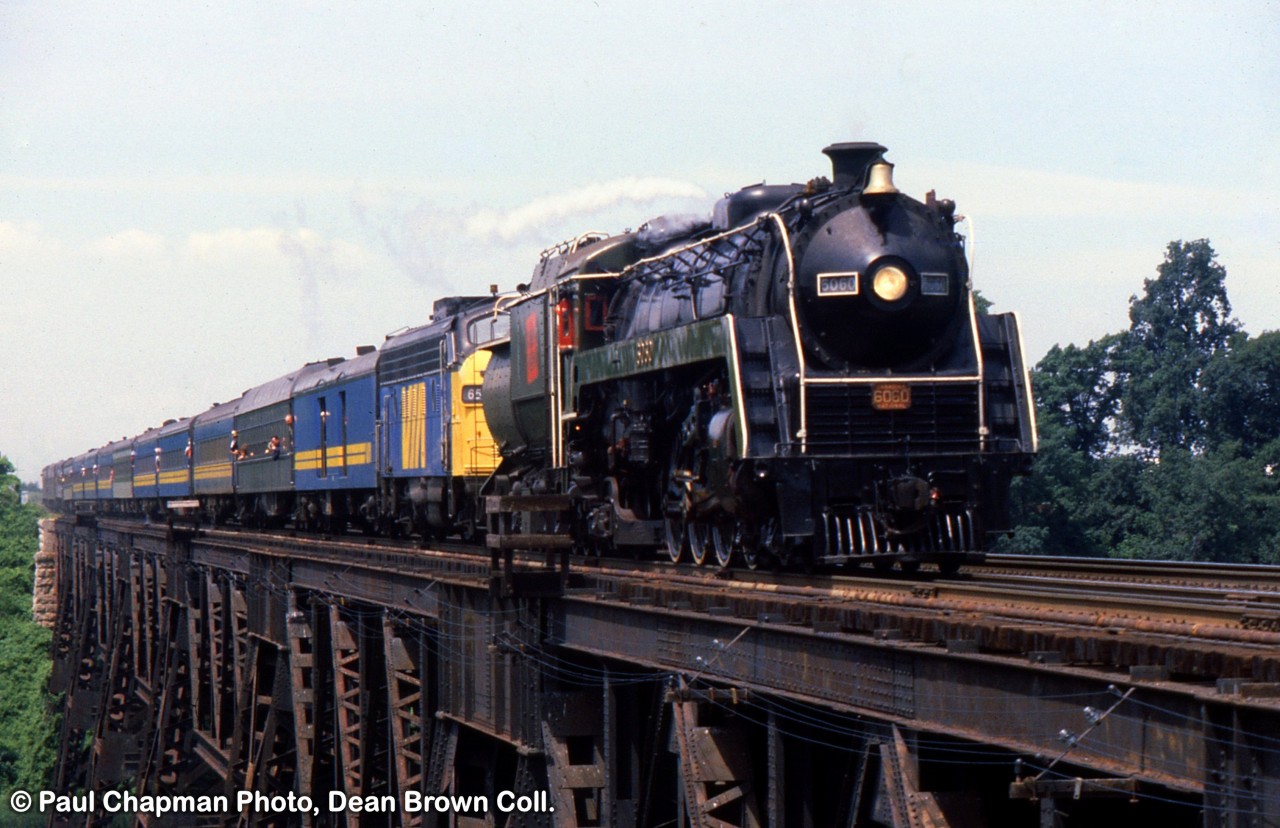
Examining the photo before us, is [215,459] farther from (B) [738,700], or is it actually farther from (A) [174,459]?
(B) [738,700]

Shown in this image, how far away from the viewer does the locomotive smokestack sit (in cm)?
1500

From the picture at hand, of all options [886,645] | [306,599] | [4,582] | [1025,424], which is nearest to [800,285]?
[1025,424]

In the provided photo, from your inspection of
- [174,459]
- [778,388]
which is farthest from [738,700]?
[174,459]

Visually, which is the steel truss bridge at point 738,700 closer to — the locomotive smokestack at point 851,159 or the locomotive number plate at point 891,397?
the locomotive number plate at point 891,397

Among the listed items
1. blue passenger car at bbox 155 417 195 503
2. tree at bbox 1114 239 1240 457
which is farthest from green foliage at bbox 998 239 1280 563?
blue passenger car at bbox 155 417 195 503

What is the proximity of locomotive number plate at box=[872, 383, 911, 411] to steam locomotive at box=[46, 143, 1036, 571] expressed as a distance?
0.07 ft

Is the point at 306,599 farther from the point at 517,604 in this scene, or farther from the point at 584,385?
the point at 517,604

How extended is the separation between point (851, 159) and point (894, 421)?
250cm

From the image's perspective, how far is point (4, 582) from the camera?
82.2 metres

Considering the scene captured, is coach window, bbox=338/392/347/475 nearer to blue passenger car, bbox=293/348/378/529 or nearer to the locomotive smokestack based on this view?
blue passenger car, bbox=293/348/378/529

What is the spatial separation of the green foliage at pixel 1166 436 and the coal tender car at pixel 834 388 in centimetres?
3106

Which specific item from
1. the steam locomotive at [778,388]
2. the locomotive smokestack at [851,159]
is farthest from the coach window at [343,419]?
the locomotive smokestack at [851,159]

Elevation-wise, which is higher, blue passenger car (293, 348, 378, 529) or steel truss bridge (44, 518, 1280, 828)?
blue passenger car (293, 348, 378, 529)

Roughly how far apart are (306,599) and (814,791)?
15730mm
